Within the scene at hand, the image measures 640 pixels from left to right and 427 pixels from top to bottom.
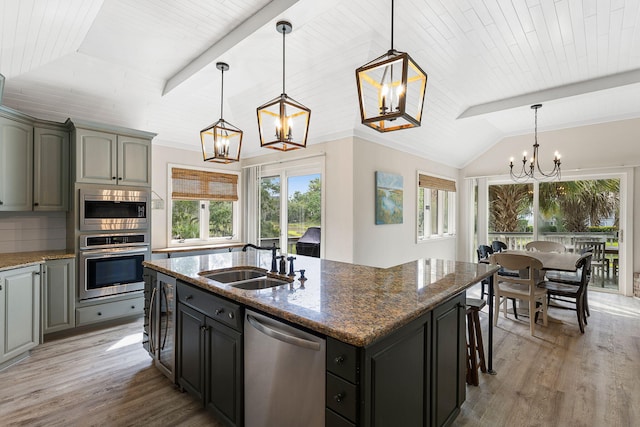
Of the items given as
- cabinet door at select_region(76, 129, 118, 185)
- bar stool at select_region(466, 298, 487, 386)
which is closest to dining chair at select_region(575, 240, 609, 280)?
bar stool at select_region(466, 298, 487, 386)

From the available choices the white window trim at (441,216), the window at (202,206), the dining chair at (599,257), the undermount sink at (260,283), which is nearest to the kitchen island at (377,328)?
the undermount sink at (260,283)

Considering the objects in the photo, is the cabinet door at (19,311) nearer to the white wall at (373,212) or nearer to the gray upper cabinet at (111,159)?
the gray upper cabinet at (111,159)

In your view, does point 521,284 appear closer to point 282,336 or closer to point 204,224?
point 282,336

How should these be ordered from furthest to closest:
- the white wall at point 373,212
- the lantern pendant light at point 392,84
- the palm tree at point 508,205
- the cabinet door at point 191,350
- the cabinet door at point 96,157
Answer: the palm tree at point 508,205 → the white wall at point 373,212 → the cabinet door at point 96,157 → the cabinet door at point 191,350 → the lantern pendant light at point 392,84

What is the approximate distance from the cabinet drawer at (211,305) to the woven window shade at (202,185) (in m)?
3.15

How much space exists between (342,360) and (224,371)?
1005 mm

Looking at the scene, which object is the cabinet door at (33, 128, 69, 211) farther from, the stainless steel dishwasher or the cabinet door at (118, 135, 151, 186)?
the stainless steel dishwasher

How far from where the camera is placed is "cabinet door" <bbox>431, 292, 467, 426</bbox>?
5.75ft

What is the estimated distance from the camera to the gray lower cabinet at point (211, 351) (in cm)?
180

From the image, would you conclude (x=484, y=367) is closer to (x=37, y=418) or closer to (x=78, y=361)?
(x=37, y=418)

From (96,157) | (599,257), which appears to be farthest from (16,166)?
(599,257)

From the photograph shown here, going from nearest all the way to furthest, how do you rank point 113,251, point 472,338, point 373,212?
1. point 472,338
2. point 113,251
3. point 373,212

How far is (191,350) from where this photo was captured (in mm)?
2207

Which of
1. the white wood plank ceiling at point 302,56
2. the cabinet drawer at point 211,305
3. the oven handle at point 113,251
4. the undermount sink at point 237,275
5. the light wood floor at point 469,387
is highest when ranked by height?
the white wood plank ceiling at point 302,56
